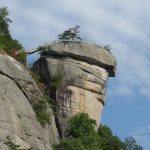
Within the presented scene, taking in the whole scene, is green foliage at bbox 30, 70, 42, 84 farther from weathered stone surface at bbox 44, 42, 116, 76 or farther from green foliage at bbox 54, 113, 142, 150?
green foliage at bbox 54, 113, 142, 150

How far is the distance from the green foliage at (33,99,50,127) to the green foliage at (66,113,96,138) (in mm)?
3919

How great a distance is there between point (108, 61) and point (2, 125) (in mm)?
19461

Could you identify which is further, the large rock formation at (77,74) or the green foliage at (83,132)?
the large rock formation at (77,74)

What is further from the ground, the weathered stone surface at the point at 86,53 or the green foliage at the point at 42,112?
the weathered stone surface at the point at 86,53

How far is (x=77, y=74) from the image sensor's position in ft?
178

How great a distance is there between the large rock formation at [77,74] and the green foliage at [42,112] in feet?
14.8

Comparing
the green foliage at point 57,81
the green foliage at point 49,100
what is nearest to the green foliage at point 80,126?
the green foliage at point 49,100

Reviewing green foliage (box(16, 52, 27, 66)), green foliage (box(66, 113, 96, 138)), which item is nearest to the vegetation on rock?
green foliage (box(16, 52, 27, 66))

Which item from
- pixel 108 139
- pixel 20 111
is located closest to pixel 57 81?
pixel 108 139

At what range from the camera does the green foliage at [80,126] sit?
2010 inches

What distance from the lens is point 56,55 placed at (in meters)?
55.6

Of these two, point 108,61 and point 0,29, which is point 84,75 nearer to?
point 108,61

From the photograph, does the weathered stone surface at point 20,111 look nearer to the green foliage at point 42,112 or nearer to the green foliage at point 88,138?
the green foliage at point 42,112

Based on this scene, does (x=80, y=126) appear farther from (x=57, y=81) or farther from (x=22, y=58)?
(x=22, y=58)
